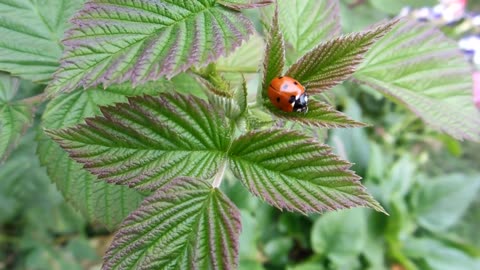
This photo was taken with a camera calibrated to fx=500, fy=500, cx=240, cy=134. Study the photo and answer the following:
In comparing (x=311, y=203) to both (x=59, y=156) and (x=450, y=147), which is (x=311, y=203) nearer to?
(x=59, y=156)

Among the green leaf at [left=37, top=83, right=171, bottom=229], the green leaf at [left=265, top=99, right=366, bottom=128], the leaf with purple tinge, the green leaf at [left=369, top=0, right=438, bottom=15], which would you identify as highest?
the leaf with purple tinge

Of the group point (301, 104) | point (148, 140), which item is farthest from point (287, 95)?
point (148, 140)

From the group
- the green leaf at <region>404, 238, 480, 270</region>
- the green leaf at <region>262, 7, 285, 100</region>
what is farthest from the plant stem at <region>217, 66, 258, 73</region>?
the green leaf at <region>404, 238, 480, 270</region>

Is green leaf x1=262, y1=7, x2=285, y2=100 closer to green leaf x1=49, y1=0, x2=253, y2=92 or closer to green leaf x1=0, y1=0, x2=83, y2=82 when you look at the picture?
green leaf x1=49, y1=0, x2=253, y2=92

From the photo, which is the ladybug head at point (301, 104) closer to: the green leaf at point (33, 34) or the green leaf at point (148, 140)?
the green leaf at point (148, 140)

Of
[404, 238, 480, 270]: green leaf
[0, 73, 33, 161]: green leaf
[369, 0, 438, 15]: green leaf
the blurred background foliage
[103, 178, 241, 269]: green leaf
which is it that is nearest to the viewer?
[103, 178, 241, 269]: green leaf

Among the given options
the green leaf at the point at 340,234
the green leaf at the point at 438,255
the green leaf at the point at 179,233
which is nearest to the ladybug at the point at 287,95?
the green leaf at the point at 179,233
